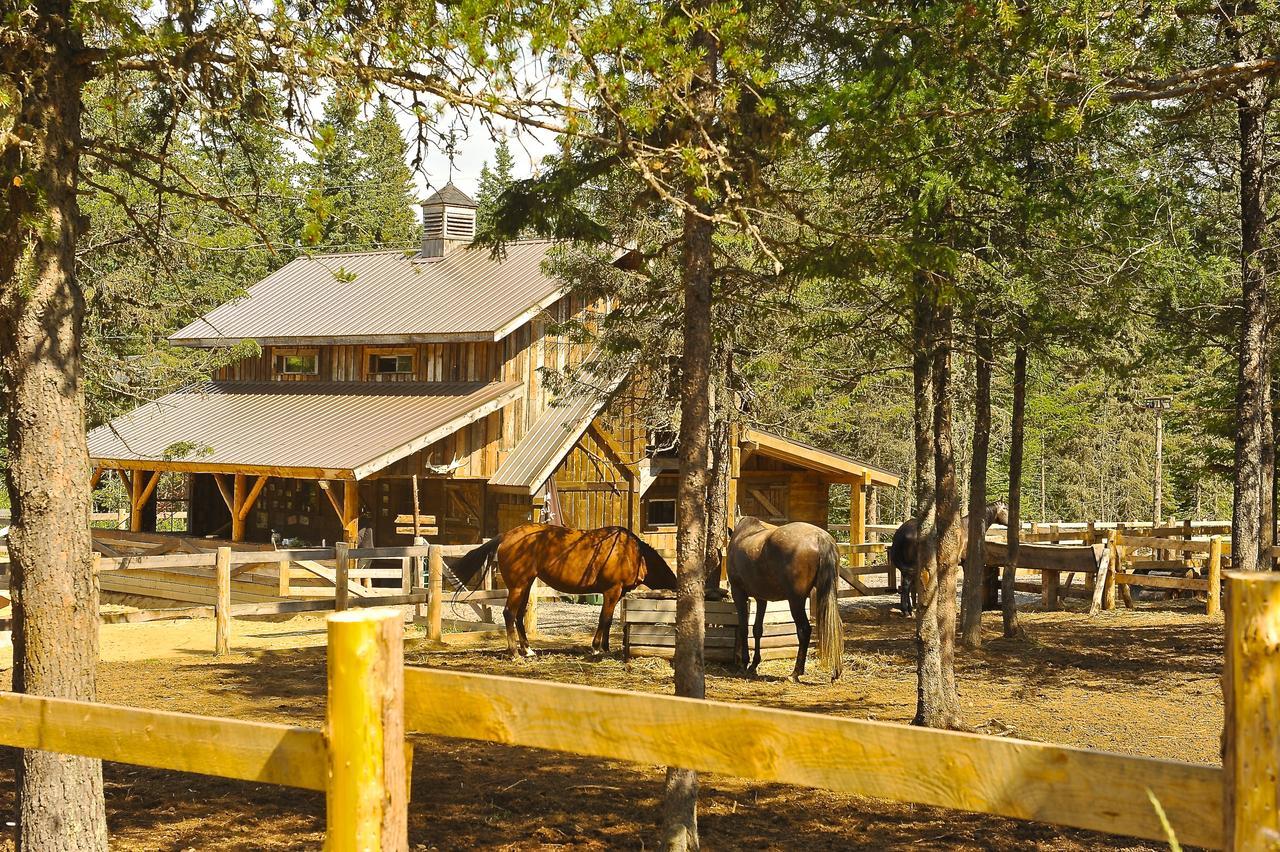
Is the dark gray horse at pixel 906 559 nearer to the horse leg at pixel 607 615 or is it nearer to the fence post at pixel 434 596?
the horse leg at pixel 607 615

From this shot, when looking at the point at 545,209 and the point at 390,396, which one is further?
the point at 390,396

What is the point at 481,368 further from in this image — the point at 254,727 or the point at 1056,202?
the point at 254,727

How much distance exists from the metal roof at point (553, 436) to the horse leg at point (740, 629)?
793cm

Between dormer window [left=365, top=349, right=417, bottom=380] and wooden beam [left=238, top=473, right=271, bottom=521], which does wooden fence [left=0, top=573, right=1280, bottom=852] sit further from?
dormer window [left=365, top=349, right=417, bottom=380]

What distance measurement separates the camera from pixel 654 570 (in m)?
16.2

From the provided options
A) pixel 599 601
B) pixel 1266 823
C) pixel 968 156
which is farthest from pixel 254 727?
pixel 599 601

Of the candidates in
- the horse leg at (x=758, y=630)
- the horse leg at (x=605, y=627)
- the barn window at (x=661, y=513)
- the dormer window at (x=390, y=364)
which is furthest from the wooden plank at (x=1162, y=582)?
the dormer window at (x=390, y=364)

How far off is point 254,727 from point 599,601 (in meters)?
22.1

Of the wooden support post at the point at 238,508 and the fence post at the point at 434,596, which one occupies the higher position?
the wooden support post at the point at 238,508

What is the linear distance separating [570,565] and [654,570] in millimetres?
1222

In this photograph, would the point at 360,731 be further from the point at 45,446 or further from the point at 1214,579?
the point at 1214,579

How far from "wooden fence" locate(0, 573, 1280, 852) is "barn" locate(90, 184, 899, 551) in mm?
18464

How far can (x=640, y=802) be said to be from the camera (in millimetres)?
8953

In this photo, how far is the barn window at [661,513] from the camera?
1152 inches
